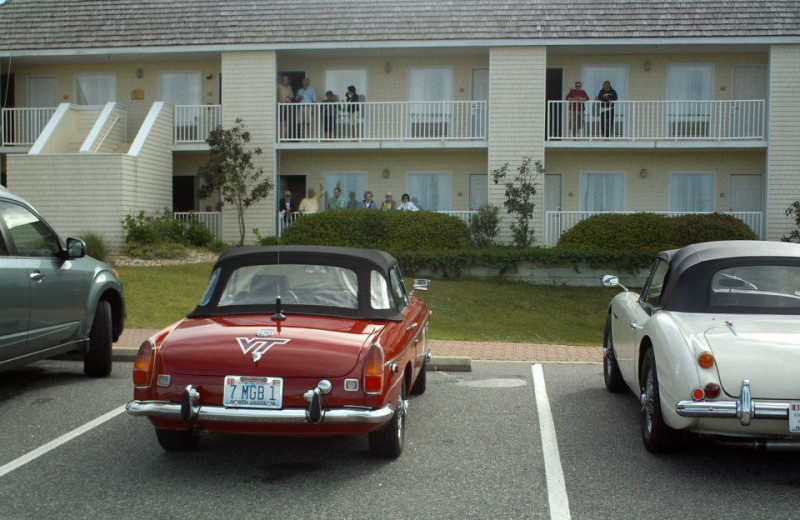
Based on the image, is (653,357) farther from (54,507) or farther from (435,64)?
(435,64)

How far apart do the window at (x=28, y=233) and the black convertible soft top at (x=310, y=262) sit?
7.68 ft

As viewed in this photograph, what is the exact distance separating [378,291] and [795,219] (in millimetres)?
19461

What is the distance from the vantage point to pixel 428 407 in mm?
7984

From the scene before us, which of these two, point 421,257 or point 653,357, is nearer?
point 653,357

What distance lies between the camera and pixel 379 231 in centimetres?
2158

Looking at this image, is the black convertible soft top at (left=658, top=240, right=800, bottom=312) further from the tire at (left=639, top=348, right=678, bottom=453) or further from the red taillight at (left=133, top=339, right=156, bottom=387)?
the red taillight at (left=133, top=339, right=156, bottom=387)

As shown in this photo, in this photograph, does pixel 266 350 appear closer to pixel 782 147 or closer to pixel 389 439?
pixel 389 439

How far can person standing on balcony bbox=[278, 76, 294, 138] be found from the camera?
25125 millimetres

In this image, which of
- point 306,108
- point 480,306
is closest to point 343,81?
point 306,108

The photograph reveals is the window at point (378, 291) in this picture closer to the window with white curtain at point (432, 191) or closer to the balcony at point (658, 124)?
the balcony at point (658, 124)

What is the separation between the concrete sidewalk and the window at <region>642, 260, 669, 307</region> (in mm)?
2902

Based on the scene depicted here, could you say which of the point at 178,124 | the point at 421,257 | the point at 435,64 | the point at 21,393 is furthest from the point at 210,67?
the point at 21,393

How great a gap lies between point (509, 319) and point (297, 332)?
34.1 feet

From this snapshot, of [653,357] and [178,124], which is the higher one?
[178,124]
